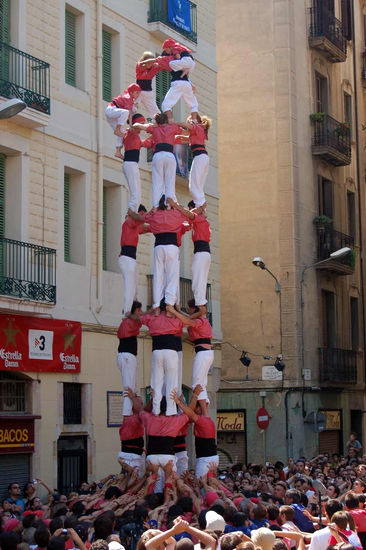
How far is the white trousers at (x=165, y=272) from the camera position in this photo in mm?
17531

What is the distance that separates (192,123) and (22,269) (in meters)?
4.62

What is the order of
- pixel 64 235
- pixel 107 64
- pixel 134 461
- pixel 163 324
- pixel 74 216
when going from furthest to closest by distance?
1. pixel 107 64
2. pixel 74 216
3. pixel 64 235
4. pixel 134 461
5. pixel 163 324

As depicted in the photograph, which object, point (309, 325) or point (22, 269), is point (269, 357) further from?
point (22, 269)

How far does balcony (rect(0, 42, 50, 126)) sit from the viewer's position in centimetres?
2102

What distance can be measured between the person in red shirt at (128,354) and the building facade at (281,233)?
14.3 metres

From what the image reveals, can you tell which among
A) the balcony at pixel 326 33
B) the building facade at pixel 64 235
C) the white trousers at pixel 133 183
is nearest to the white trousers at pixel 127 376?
the white trousers at pixel 133 183

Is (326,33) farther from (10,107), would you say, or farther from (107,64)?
(10,107)

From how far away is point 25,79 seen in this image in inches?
848

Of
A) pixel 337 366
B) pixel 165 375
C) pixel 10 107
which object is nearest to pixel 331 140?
pixel 337 366

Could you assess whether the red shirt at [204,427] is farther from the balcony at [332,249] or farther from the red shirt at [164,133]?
the balcony at [332,249]

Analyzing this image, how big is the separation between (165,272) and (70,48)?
8298 mm

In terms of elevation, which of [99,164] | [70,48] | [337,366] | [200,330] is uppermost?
[70,48]

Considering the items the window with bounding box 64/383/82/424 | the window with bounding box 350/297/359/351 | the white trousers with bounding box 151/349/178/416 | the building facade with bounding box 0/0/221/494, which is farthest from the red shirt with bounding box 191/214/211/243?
the window with bounding box 350/297/359/351

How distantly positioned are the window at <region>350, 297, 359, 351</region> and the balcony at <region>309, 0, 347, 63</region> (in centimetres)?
845
